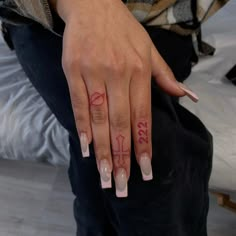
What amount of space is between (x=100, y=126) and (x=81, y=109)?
3cm

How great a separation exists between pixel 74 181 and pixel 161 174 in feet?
0.50

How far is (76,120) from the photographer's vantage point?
62cm

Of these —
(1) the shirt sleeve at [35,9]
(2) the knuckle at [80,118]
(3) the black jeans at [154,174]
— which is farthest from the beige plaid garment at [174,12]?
(2) the knuckle at [80,118]

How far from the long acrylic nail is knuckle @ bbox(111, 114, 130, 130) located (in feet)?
0.16

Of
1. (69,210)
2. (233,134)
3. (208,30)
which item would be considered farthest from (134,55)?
(69,210)

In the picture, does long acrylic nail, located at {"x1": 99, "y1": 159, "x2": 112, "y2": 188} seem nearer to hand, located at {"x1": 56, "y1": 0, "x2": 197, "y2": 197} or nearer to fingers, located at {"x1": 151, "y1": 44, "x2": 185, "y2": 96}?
hand, located at {"x1": 56, "y1": 0, "x2": 197, "y2": 197}

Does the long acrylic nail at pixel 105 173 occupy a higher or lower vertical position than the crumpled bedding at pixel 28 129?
higher

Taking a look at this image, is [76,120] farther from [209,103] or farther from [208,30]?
[208,30]

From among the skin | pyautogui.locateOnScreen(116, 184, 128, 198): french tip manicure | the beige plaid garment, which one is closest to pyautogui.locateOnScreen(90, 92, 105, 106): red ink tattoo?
the skin

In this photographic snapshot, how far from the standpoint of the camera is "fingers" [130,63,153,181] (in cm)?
60

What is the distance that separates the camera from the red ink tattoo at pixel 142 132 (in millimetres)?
600

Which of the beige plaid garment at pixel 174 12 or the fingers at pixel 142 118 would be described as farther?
the beige plaid garment at pixel 174 12

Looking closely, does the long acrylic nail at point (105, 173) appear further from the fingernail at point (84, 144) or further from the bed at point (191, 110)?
the bed at point (191, 110)

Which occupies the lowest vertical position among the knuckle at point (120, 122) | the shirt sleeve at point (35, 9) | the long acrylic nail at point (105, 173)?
the long acrylic nail at point (105, 173)
